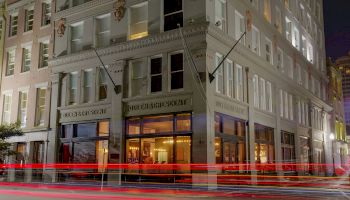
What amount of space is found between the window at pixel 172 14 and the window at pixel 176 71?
1.89 meters

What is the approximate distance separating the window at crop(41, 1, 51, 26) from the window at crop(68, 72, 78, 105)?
19.6 ft

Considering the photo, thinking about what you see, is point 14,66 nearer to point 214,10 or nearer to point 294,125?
point 214,10

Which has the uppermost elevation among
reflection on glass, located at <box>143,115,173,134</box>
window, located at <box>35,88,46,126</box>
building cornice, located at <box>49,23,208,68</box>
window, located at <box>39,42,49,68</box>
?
window, located at <box>39,42,49,68</box>

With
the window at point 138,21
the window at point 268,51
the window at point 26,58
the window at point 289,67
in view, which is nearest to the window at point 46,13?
the window at point 26,58

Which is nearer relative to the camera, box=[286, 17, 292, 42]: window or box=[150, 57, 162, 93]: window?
box=[150, 57, 162, 93]: window

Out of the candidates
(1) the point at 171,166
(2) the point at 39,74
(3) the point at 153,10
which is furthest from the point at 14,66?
(1) the point at 171,166

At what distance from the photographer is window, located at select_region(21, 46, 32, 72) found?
3447 cm

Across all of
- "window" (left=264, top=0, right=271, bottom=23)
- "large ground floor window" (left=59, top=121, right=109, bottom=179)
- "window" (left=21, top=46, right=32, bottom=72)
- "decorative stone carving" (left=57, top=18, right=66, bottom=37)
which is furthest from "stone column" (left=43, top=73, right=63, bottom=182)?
"window" (left=264, top=0, right=271, bottom=23)

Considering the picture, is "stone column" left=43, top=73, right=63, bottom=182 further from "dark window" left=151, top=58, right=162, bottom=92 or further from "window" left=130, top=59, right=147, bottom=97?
"dark window" left=151, top=58, right=162, bottom=92

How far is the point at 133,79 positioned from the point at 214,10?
6767 mm

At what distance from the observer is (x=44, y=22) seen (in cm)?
3378

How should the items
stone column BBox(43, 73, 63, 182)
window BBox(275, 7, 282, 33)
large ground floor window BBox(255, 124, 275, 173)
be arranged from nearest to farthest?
stone column BBox(43, 73, 63, 182)
large ground floor window BBox(255, 124, 275, 173)
window BBox(275, 7, 282, 33)

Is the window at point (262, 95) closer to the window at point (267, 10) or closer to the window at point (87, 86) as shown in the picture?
the window at point (267, 10)

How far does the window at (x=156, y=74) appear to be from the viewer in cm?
2556
